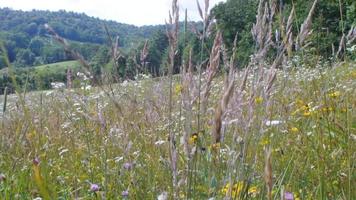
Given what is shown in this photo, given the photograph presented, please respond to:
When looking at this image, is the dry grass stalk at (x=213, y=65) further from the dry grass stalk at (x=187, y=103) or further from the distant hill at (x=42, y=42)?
the distant hill at (x=42, y=42)

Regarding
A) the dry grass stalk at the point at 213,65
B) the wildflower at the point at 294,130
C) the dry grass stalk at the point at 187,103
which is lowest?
the wildflower at the point at 294,130

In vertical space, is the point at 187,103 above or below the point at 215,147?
above

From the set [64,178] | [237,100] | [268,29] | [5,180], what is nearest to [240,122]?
[237,100]

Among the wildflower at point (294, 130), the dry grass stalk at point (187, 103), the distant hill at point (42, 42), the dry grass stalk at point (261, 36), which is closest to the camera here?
the dry grass stalk at point (187, 103)

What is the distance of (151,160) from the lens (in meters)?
1.68

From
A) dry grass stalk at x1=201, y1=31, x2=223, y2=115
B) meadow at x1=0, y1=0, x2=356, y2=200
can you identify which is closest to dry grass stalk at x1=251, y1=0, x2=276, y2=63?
meadow at x1=0, y1=0, x2=356, y2=200

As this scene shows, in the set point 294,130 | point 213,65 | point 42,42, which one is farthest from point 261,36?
point 42,42

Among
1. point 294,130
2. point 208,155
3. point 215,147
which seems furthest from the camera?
point 294,130

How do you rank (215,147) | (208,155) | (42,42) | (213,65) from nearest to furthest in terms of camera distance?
1. (213,65)
2. (215,147)
3. (208,155)
4. (42,42)

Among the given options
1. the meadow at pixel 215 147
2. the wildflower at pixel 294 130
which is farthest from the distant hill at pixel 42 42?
the wildflower at pixel 294 130

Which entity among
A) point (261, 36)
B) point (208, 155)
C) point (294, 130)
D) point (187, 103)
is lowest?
point (294, 130)

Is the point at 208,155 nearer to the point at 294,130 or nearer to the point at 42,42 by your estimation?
the point at 294,130

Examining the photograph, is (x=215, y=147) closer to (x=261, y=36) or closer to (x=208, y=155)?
(x=208, y=155)

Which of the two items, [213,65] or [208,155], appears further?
[208,155]
